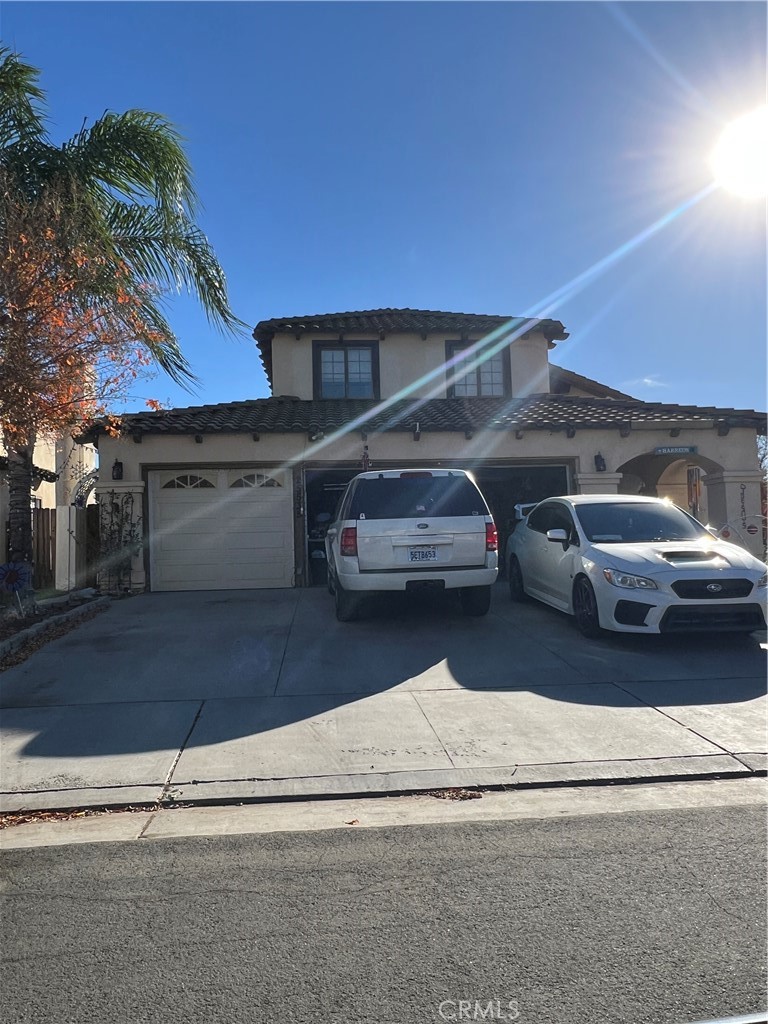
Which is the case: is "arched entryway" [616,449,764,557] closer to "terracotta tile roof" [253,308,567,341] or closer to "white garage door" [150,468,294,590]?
"terracotta tile roof" [253,308,567,341]

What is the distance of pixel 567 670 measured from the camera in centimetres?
725

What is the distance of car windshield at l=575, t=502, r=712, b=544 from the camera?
8711mm

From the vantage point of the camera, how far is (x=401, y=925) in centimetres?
309

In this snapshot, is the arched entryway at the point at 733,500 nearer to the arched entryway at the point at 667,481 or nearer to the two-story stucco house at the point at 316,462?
the two-story stucco house at the point at 316,462

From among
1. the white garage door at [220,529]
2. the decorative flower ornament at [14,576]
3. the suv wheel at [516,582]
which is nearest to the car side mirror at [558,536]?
the suv wheel at [516,582]

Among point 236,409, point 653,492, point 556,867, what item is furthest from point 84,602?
point 653,492

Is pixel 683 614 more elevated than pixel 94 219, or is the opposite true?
pixel 94 219

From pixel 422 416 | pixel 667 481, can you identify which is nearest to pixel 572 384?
pixel 667 481

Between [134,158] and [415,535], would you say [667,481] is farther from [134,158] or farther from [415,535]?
[134,158]

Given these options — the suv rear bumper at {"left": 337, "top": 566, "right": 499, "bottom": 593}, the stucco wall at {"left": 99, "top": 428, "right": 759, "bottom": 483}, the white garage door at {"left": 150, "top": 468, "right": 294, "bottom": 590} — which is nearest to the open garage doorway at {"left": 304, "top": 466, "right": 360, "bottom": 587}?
the white garage door at {"left": 150, "top": 468, "right": 294, "bottom": 590}

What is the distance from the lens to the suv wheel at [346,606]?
9211 millimetres

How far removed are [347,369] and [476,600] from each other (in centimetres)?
869

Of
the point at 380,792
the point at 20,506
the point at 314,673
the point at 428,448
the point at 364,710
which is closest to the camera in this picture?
the point at 380,792
